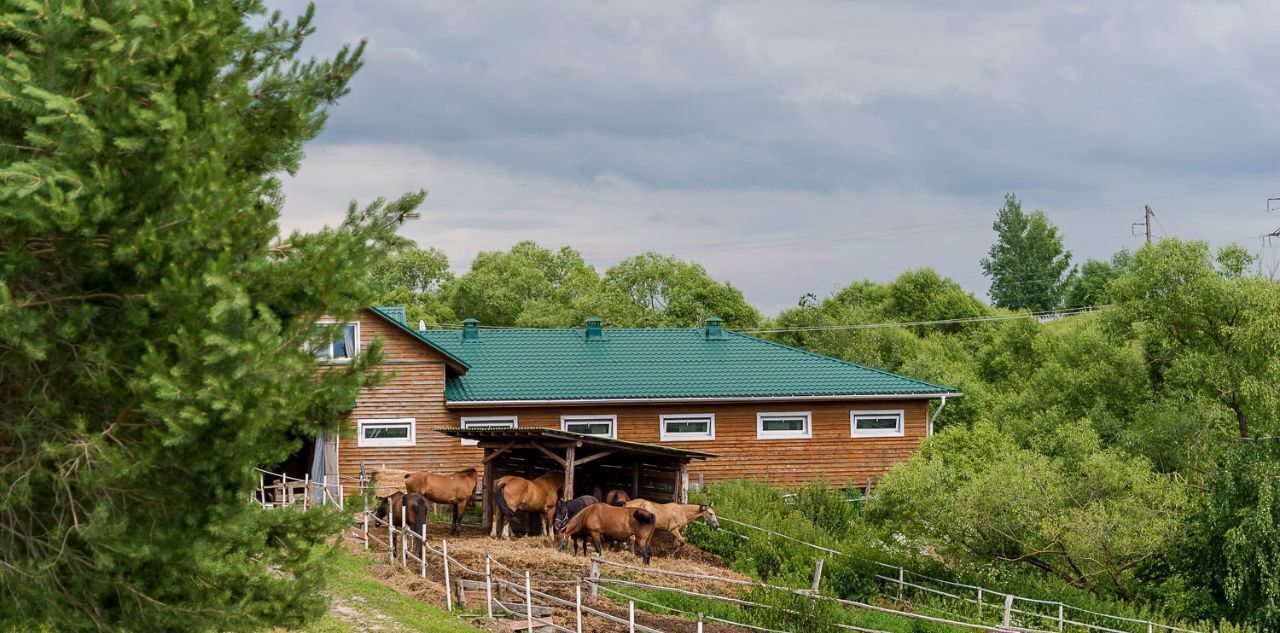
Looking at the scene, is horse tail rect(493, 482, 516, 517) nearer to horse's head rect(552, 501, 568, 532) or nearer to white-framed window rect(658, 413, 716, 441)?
horse's head rect(552, 501, 568, 532)

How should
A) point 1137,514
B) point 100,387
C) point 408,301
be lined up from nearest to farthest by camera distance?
1. point 100,387
2. point 1137,514
3. point 408,301

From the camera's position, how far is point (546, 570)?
866 inches

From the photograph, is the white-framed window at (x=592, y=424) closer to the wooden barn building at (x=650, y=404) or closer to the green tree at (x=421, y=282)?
the wooden barn building at (x=650, y=404)

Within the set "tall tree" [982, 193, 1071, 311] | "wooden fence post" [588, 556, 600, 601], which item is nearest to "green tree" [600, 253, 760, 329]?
"tall tree" [982, 193, 1071, 311]

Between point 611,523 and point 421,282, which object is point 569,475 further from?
point 421,282

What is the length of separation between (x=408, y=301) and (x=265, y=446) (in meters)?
69.1

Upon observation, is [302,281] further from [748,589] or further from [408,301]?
[408,301]

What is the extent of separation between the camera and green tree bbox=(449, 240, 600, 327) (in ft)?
239

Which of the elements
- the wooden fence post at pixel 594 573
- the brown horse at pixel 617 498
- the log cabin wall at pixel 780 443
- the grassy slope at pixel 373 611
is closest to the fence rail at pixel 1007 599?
the brown horse at pixel 617 498

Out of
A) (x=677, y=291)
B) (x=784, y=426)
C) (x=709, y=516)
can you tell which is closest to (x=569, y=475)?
(x=709, y=516)

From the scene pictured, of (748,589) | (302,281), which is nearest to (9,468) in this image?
(302,281)

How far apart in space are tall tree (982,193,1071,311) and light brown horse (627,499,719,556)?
2808 inches

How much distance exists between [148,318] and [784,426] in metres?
26.4

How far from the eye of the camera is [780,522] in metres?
27.6
